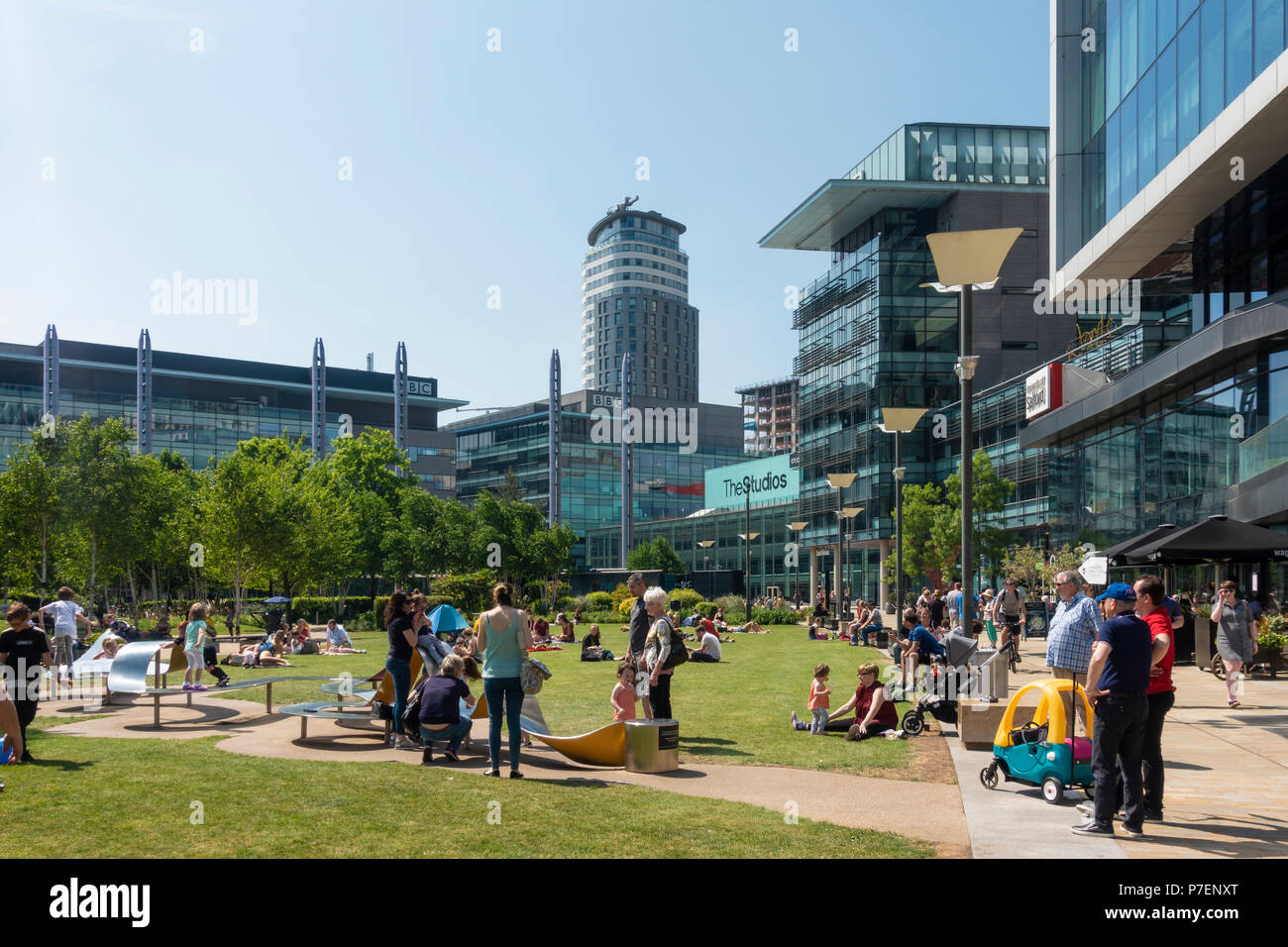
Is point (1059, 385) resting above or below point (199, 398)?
below

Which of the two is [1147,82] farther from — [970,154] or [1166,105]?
[970,154]

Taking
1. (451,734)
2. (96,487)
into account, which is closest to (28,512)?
(96,487)

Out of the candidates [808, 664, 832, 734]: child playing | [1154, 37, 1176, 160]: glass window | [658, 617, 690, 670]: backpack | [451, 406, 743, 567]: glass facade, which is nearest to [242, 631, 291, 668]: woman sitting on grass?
[808, 664, 832, 734]: child playing

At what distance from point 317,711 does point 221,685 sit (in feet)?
21.5

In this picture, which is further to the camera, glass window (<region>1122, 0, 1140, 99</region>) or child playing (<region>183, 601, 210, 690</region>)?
glass window (<region>1122, 0, 1140, 99</region>)

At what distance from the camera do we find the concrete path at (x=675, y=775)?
8.53 meters

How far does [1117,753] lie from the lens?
792 centimetres

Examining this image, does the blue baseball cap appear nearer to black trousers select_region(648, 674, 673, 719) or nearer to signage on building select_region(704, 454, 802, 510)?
black trousers select_region(648, 674, 673, 719)

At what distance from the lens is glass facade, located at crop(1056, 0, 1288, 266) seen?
24797 millimetres

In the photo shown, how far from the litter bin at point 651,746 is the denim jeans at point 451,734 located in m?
1.80

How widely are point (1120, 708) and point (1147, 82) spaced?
2848 centimetres

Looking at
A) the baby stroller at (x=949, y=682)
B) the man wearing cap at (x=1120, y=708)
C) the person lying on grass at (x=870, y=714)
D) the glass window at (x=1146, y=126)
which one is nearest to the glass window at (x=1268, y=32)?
the glass window at (x=1146, y=126)

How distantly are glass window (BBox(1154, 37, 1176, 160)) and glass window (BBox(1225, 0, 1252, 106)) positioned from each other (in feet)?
10.8
